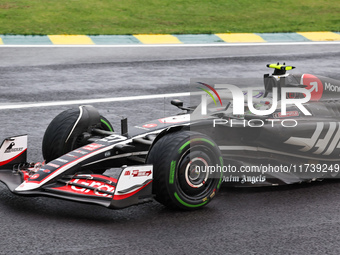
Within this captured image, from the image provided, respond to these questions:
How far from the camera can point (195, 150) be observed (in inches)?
262

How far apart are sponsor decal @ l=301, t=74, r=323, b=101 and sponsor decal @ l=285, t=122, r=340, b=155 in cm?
48

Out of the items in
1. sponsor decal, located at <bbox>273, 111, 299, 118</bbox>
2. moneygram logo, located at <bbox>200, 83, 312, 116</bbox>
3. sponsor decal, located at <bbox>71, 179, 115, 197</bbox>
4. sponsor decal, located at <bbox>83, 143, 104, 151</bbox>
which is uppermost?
moneygram logo, located at <bbox>200, 83, 312, 116</bbox>

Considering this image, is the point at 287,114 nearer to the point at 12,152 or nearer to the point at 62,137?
the point at 62,137

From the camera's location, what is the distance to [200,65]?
1459 centimetres

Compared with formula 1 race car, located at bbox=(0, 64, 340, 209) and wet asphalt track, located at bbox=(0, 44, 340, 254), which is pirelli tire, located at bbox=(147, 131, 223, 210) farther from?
wet asphalt track, located at bbox=(0, 44, 340, 254)

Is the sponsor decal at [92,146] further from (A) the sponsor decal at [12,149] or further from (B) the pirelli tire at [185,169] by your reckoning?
(A) the sponsor decal at [12,149]

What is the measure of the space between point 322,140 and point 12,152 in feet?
10.6

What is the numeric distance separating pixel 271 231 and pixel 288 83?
2087 millimetres

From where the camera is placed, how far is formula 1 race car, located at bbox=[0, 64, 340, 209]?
255 inches

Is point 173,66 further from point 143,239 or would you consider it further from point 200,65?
point 143,239

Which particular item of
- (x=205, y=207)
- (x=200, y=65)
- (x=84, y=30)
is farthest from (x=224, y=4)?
(x=205, y=207)

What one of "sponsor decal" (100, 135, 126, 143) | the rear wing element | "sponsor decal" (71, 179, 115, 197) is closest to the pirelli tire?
"sponsor decal" (71, 179, 115, 197)

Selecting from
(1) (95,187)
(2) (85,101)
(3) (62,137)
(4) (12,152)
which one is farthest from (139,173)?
(2) (85,101)

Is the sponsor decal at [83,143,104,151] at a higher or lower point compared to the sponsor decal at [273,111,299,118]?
Result: lower
